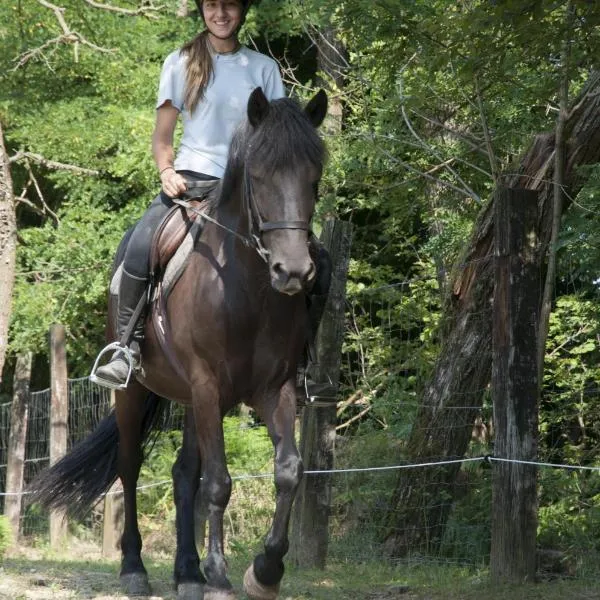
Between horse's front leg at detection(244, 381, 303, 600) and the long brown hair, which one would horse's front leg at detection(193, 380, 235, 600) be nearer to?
horse's front leg at detection(244, 381, 303, 600)

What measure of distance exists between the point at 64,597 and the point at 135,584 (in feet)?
2.24

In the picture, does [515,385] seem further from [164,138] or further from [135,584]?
[135,584]

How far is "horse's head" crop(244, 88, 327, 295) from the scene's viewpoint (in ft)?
17.2

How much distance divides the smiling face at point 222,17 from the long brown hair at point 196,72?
0.10m

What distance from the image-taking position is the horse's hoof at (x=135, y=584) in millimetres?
7039

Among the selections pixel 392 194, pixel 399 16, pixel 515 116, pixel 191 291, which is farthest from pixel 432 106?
pixel 191 291

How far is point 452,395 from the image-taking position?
9.04 meters

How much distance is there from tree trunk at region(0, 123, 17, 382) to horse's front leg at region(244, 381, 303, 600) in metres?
5.79

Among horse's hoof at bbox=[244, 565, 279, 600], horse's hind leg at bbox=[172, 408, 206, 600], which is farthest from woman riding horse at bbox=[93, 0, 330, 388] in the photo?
horse's hoof at bbox=[244, 565, 279, 600]

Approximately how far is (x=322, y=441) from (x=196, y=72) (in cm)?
306

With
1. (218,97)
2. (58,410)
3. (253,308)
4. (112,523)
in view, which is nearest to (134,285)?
(253,308)

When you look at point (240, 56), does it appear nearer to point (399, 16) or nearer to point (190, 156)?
point (190, 156)

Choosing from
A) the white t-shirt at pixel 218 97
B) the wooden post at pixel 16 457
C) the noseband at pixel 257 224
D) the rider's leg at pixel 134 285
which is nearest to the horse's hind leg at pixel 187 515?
the rider's leg at pixel 134 285

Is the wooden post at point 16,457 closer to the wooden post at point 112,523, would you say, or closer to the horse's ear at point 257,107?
the wooden post at point 112,523
